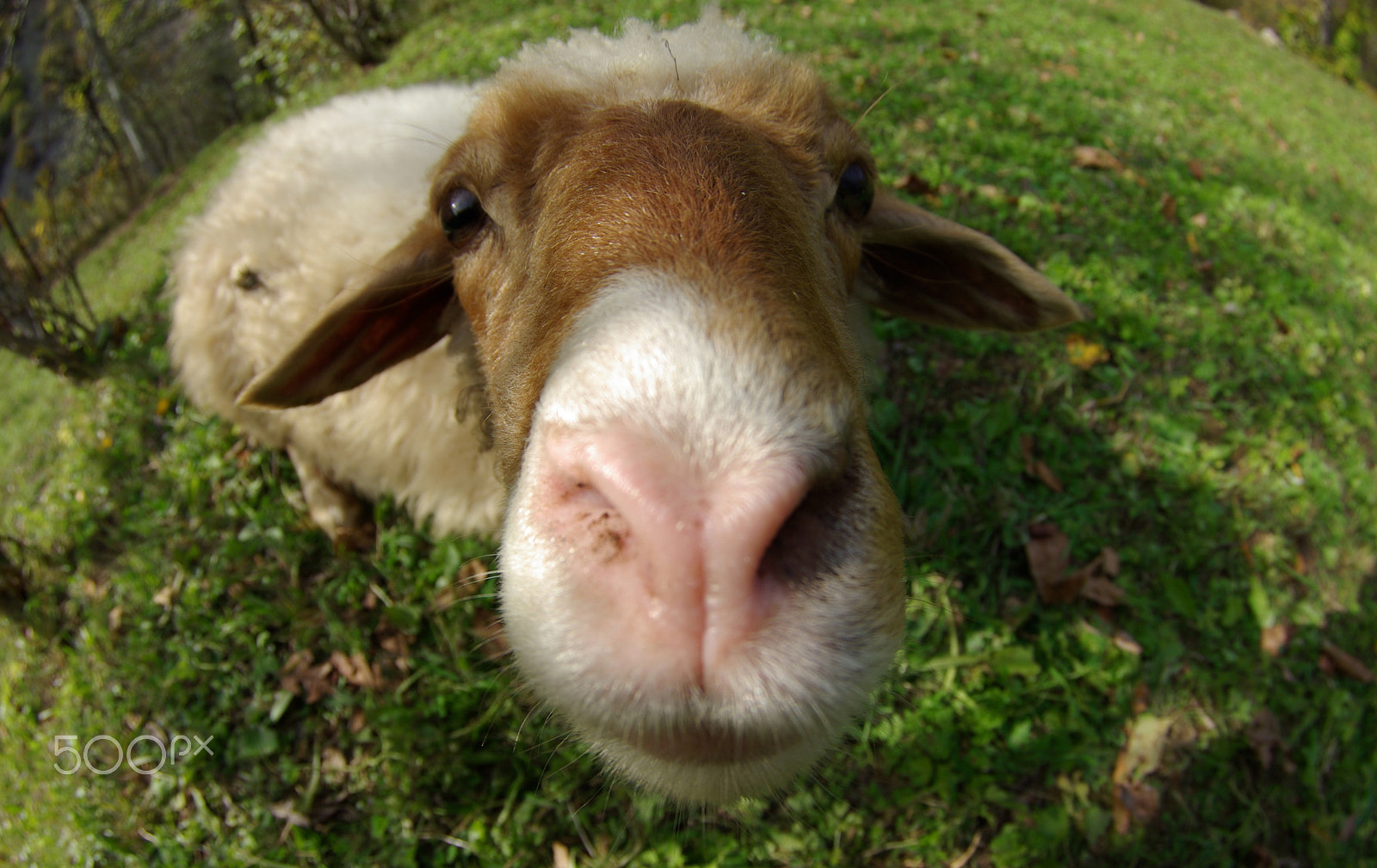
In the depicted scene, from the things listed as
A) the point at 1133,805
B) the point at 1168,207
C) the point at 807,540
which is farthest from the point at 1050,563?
the point at 1168,207

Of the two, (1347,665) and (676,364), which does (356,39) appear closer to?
(676,364)

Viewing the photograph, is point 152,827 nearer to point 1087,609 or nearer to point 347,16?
point 1087,609

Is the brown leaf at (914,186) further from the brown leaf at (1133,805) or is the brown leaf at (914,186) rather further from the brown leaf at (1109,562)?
the brown leaf at (1133,805)

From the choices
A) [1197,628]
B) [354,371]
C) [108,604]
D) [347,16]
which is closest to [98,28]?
[347,16]

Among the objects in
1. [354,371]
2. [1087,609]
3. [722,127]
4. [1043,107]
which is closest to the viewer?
[722,127]

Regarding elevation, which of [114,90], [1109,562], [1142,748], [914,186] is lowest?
[1142,748]

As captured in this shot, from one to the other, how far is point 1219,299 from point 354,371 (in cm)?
536

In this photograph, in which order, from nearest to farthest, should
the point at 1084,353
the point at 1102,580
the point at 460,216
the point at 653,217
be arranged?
the point at 653,217 < the point at 460,216 < the point at 1102,580 < the point at 1084,353

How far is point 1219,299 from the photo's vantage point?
14.6 feet

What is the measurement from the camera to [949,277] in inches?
101

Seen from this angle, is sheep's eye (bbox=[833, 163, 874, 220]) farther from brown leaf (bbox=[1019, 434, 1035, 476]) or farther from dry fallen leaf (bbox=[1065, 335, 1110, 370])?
dry fallen leaf (bbox=[1065, 335, 1110, 370])

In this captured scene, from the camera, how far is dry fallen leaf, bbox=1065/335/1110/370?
3.75 m

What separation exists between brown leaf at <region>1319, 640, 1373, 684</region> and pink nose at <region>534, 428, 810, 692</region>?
3860 millimetres

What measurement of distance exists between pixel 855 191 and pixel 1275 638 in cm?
308
